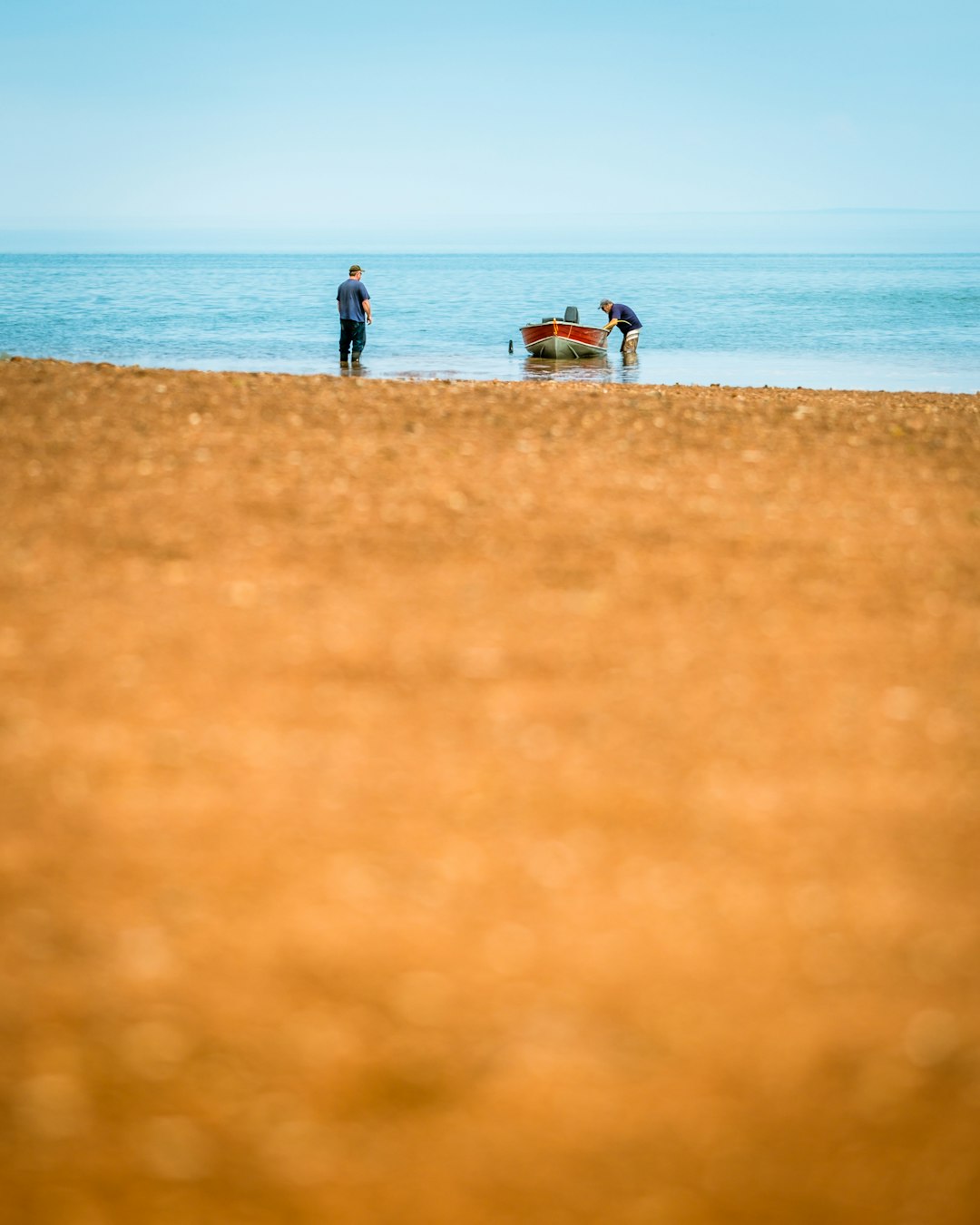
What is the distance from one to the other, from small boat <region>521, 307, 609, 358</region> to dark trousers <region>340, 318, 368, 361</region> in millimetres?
5985

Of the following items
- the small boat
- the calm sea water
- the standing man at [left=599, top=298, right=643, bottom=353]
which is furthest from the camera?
the standing man at [left=599, top=298, right=643, bottom=353]

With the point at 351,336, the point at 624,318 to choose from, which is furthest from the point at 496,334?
the point at 351,336

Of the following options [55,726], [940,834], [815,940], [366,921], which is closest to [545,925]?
[366,921]

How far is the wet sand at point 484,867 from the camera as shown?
112 inches

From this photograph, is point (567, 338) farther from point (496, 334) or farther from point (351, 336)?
point (496, 334)

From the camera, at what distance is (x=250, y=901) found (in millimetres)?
3707

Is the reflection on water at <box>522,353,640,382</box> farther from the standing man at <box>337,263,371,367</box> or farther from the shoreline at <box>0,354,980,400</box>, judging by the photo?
the standing man at <box>337,263,371,367</box>

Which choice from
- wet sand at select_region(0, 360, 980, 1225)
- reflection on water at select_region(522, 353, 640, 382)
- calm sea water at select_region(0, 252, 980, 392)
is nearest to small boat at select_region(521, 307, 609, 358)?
reflection on water at select_region(522, 353, 640, 382)

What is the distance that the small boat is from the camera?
29.6 metres

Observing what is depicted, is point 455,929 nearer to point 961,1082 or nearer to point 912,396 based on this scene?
point 961,1082

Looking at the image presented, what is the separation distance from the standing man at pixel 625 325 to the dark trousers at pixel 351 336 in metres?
7.25

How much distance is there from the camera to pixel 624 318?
30469 millimetres

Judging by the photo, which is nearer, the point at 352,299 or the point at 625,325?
the point at 352,299

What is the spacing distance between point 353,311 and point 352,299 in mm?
359
